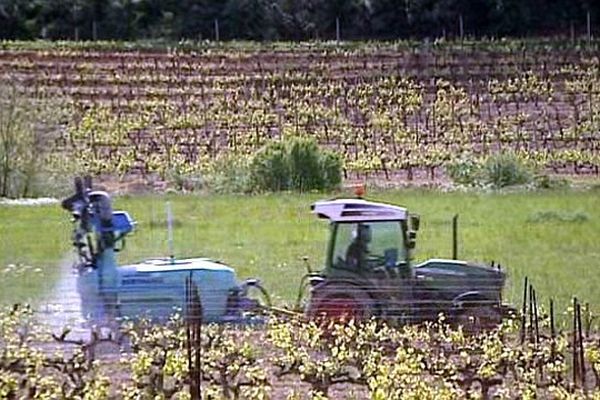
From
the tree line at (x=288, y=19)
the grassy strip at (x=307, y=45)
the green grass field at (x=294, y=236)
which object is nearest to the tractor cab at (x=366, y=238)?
the green grass field at (x=294, y=236)

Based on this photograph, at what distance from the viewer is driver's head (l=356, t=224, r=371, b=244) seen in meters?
14.9

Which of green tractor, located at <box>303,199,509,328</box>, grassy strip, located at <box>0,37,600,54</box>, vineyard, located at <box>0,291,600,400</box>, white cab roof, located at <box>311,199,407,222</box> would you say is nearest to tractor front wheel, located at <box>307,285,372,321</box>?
green tractor, located at <box>303,199,509,328</box>

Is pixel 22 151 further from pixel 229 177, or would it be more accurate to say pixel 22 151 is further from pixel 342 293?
pixel 342 293

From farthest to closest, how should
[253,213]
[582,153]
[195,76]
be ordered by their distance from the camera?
[195,76] → [582,153] → [253,213]

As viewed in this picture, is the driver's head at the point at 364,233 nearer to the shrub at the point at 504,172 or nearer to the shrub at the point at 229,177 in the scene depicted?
the shrub at the point at 229,177

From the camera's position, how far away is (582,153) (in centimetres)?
4638

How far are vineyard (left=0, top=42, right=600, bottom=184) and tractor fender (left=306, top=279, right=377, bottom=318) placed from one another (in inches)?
1112

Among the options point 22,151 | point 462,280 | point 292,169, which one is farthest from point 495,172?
point 462,280

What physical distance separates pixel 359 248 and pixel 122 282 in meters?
2.38

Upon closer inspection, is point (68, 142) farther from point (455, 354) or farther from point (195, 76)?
point (455, 354)

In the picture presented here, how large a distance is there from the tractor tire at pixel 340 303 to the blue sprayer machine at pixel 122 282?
0.61 meters

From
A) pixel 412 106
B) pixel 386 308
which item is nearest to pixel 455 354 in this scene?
pixel 386 308

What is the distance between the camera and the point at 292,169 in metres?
38.5

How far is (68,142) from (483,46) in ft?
61.0
